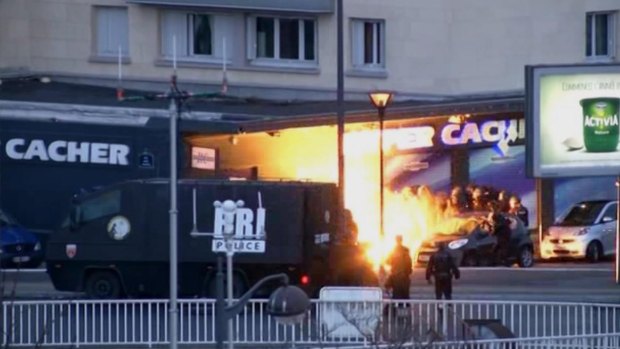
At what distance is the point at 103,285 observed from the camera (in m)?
31.9

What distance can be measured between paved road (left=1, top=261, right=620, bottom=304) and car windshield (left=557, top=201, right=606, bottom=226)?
1.33m

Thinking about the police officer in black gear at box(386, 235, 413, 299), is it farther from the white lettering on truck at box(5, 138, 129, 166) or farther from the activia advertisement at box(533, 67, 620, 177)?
the white lettering on truck at box(5, 138, 129, 166)

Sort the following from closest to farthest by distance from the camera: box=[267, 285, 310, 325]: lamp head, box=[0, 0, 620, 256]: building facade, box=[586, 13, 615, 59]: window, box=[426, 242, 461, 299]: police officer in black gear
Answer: box=[267, 285, 310, 325]: lamp head
box=[426, 242, 461, 299]: police officer in black gear
box=[0, 0, 620, 256]: building facade
box=[586, 13, 615, 59]: window

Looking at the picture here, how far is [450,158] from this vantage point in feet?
153

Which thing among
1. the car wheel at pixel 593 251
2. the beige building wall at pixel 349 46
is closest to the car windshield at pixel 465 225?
the car wheel at pixel 593 251

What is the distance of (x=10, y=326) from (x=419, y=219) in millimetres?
26610

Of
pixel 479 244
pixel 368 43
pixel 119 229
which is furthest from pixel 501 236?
pixel 119 229

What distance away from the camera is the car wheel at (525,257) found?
42.0 metres

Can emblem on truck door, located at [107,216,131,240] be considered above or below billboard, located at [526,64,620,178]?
below

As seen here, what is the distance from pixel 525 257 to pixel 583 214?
257 centimetres

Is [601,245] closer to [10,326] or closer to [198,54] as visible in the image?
[198,54]

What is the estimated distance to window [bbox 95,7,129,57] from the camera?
47281 millimetres

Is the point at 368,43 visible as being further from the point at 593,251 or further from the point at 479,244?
the point at 593,251

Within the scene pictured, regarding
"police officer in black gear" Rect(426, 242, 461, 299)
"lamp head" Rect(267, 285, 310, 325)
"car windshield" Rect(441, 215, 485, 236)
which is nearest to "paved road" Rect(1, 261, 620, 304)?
"police officer in black gear" Rect(426, 242, 461, 299)
